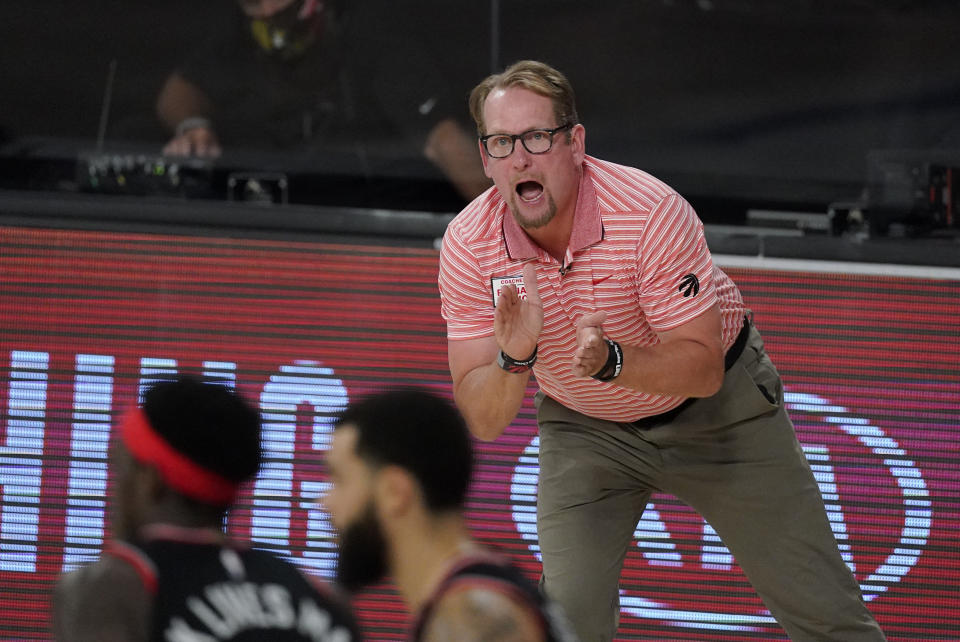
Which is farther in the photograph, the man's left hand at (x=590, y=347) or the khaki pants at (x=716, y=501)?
the khaki pants at (x=716, y=501)

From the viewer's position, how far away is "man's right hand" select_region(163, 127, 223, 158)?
15.9 feet

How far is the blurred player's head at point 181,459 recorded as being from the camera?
2293 millimetres

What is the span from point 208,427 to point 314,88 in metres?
3.29

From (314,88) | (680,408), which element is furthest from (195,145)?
(680,408)

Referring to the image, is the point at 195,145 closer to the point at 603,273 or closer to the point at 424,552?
the point at 603,273

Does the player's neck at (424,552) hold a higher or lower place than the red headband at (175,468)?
lower

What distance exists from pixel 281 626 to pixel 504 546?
2218 mm

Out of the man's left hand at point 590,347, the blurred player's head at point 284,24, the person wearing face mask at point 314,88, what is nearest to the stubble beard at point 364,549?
the man's left hand at point 590,347

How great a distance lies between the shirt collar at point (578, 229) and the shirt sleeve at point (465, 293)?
118mm

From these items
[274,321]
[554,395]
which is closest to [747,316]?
[554,395]

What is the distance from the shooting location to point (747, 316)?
3693mm

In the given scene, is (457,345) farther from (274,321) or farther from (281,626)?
(281,626)

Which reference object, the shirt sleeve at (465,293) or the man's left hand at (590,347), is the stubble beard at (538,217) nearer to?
the shirt sleeve at (465,293)

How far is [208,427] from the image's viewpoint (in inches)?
92.1
